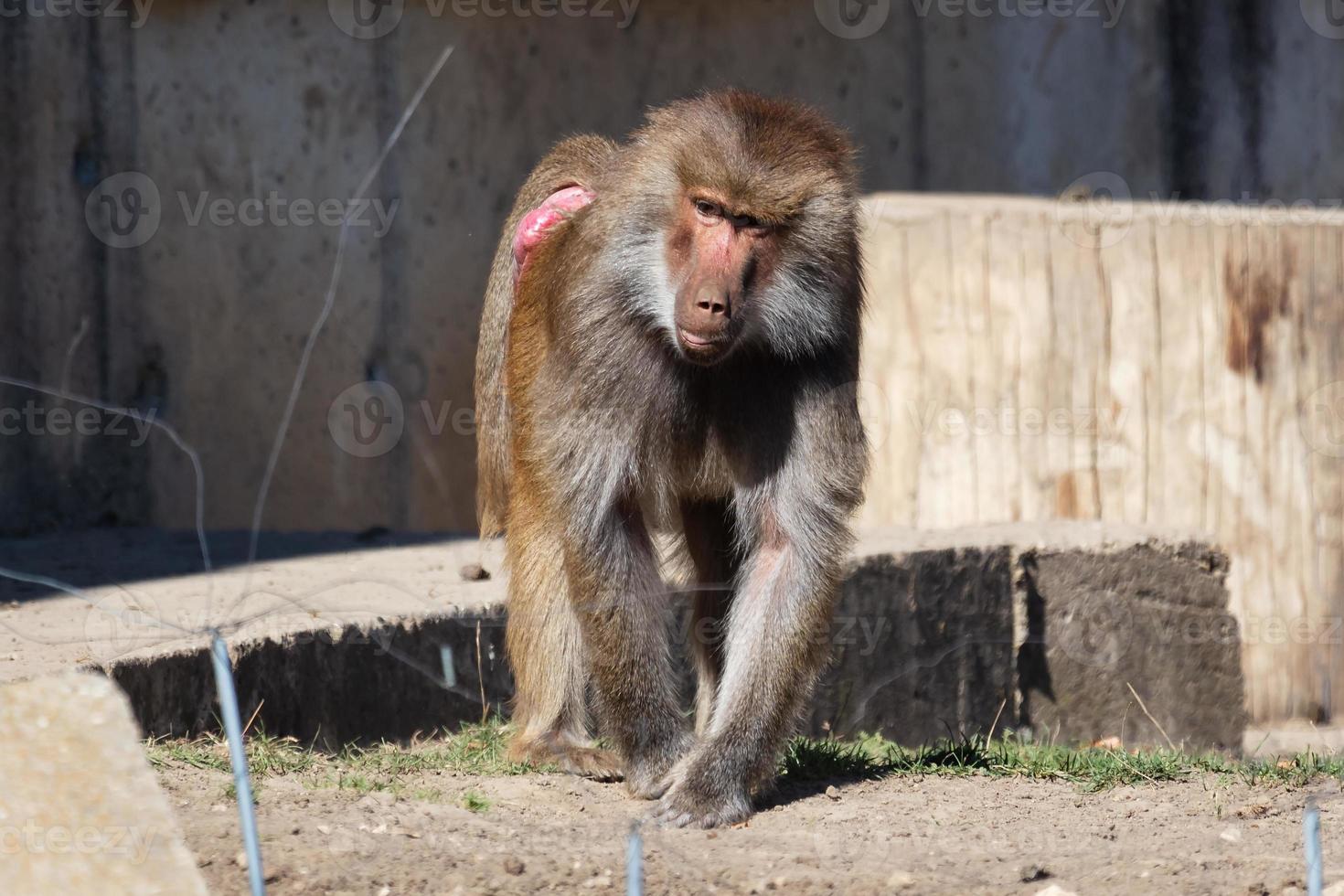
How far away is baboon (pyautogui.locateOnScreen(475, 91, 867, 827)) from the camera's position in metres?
4.76

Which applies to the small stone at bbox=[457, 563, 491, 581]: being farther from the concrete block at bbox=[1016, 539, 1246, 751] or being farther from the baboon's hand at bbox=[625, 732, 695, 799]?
the concrete block at bbox=[1016, 539, 1246, 751]

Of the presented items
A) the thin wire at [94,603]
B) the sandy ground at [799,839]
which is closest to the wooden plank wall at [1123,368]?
the sandy ground at [799,839]

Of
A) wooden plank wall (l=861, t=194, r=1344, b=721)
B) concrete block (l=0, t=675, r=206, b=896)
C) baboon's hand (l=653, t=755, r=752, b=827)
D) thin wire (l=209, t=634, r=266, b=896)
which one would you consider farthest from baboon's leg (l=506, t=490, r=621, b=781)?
wooden plank wall (l=861, t=194, r=1344, b=721)

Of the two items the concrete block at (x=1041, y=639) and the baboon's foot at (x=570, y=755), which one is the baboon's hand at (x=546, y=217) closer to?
the baboon's foot at (x=570, y=755)

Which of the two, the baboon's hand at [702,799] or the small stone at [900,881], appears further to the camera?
the baboon's hand at [702,799]

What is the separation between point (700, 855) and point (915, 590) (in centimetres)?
304

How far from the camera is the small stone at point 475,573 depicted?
680 cm

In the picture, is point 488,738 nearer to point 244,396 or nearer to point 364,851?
point 364,851

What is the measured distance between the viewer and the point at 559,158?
5875 mm

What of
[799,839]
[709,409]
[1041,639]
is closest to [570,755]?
[799,839]

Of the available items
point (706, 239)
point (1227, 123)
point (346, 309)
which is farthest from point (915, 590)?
point (1227, 123)

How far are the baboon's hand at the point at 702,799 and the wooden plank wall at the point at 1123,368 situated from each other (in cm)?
381

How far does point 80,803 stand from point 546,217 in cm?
231

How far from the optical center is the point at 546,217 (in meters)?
5.50
